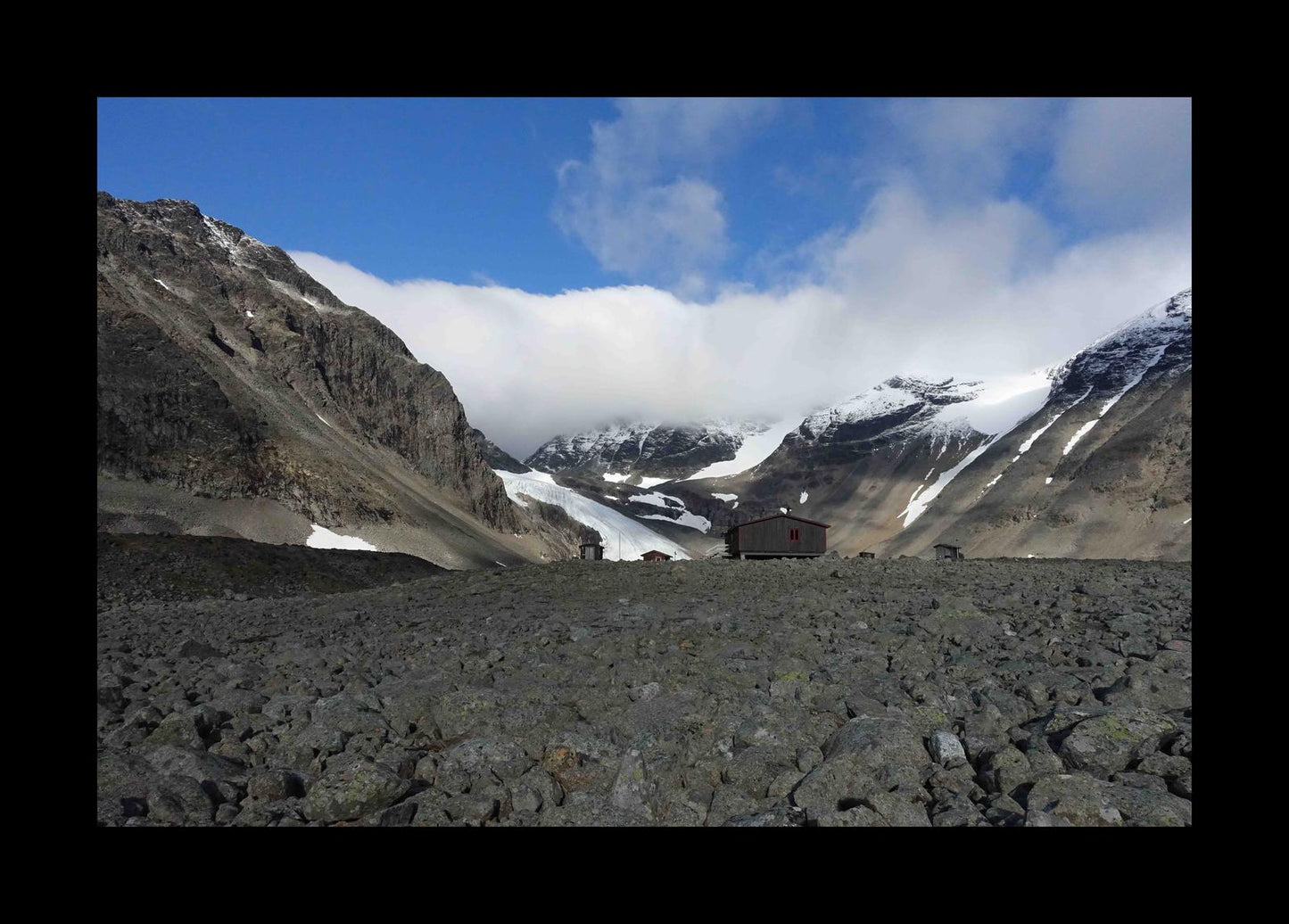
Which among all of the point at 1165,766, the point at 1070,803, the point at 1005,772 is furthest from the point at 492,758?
the point at 1165,766

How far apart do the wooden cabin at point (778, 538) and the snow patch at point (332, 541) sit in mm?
36868

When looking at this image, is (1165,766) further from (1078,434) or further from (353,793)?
(1078,434)

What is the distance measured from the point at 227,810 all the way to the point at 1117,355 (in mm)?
209641

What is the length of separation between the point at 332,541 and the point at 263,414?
2204 cm

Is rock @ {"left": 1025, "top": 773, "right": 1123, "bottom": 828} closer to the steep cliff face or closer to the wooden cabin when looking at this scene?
the wooden cabin

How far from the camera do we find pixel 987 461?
161875mm

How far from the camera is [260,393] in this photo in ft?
297

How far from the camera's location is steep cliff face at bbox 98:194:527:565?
73.6 m

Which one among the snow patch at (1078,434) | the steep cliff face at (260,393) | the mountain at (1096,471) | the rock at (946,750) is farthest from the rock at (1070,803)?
the snow patch at (1078,434)

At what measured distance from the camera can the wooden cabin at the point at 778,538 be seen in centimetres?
6406

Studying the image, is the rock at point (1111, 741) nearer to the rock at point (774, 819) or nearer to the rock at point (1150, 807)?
the rock at point (1150, 807)

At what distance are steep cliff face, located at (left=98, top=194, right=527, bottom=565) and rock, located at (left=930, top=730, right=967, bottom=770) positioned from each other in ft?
252

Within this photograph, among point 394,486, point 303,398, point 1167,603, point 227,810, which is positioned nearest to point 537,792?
point 227,810

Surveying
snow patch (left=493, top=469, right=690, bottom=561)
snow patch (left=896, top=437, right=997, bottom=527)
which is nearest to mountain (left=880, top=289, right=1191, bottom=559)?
snow patch (left=896, top=437, right=997, bottom=527)
